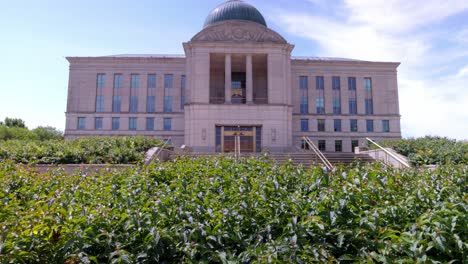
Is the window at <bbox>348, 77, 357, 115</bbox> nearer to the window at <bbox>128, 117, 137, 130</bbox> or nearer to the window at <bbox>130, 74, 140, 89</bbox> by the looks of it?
the window at <bbox>130, 74, 140, 89</bbox>

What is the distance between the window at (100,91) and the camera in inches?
2083

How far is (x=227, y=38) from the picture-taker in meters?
38.7

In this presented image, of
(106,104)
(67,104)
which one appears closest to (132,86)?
(106,104)

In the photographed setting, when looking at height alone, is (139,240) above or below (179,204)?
below

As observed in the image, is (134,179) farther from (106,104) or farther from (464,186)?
(106,104)

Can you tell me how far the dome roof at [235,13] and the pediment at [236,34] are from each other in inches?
444

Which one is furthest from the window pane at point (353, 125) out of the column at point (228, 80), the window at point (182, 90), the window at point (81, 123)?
the window at point (81, 123)

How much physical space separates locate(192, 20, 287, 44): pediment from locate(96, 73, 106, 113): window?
21.4 meters

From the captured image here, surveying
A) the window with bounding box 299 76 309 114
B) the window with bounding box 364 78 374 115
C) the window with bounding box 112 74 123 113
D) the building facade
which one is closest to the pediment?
the building facade

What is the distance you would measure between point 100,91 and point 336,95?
35532 millimetres

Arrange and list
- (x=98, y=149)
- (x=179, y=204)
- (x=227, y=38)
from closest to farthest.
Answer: (x=179, y=204)
(x=98, y=149)
(x=227, y=38)

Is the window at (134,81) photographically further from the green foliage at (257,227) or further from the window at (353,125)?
the green foliage at (257,227)

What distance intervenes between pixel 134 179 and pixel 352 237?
4744 millimetres

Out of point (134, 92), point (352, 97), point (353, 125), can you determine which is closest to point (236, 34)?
point (134, 92)
